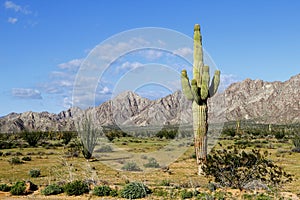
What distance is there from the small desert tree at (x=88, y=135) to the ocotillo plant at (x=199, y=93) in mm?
9644

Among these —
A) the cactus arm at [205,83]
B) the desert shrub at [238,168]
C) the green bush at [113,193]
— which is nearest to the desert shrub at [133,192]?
the green bush at [113,193]

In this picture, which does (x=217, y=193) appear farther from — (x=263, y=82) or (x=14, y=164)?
(x=263, y=82)

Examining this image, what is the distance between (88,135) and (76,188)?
13.1 meters

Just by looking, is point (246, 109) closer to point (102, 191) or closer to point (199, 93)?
point (199, 93)

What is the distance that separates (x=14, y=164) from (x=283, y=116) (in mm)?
89382

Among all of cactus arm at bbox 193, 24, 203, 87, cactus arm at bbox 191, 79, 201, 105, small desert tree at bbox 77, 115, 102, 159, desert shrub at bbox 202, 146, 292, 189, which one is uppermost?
cactus arm at bbox 193, 24, 203, 87

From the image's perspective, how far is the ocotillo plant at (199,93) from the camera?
650 inches

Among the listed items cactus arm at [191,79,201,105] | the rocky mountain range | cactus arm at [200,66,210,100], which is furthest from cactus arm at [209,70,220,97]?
the rocky mountain range

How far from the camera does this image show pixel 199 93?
16594 millimetres

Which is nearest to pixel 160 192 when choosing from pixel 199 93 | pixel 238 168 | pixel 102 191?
pixel 102 191

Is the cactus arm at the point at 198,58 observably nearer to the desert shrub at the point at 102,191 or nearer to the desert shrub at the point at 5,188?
the desert shrub at the point at 102,191

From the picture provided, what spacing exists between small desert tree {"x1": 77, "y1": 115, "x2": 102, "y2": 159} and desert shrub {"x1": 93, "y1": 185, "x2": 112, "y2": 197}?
40.7 ft

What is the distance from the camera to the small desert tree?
958 inches

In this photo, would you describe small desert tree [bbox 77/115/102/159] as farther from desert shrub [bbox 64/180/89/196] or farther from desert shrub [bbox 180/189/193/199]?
desert shrub [bbox 180/189/193/199]
